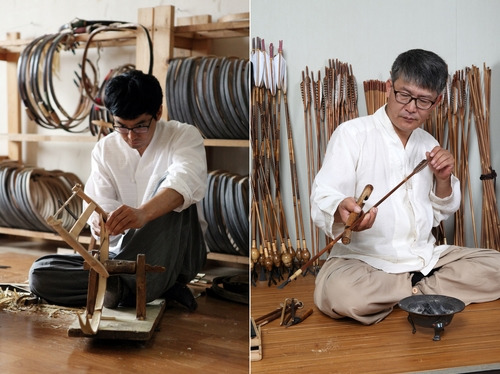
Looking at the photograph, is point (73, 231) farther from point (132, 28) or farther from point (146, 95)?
point (132, 28)

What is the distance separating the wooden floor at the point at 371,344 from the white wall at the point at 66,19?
550 millimetres

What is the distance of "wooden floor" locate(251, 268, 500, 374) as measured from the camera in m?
1.32

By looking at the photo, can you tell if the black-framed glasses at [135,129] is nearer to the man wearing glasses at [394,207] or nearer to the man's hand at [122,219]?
the man's hand at [122,219]

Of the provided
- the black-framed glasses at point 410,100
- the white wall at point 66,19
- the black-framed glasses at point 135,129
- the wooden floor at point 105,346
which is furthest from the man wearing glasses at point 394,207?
the white wall at point 66,19

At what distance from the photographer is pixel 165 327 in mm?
1627

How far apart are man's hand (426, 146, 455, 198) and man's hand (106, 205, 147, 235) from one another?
0.62 m

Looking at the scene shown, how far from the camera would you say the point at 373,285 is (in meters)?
1.60

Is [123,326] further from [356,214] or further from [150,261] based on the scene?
[356,214]

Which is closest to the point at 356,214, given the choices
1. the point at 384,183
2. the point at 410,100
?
the point at 384,183

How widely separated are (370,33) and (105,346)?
0.88 meters

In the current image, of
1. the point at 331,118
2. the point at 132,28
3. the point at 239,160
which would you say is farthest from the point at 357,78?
the point at 239,160

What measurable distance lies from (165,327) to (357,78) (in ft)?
2.55

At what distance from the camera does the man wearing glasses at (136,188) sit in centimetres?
130

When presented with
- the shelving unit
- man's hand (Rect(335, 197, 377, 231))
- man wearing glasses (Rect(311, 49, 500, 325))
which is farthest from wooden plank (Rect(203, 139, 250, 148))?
man's hand (Rect(335, 197, 377, 231))
